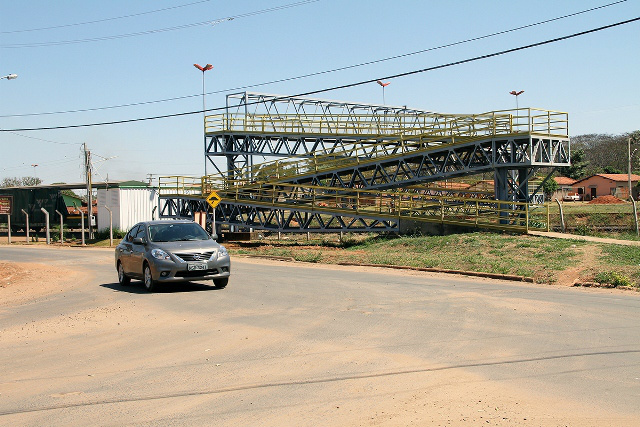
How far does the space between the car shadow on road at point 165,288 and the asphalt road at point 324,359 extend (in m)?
1.28

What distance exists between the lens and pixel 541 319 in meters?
11.7

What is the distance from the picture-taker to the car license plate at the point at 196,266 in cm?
1614

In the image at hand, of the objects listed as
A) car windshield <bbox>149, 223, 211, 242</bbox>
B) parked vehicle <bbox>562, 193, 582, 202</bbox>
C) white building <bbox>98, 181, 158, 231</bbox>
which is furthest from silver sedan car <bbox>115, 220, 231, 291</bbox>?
parked vehicle <bbox>562, 193, 582, 202</bbox>

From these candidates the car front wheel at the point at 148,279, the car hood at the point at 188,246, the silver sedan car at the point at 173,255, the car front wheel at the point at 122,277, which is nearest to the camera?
the silver sedan car at the point at 173,255

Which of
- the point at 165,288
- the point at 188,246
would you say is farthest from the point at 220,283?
the point at 165,288

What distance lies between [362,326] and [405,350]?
2040mm

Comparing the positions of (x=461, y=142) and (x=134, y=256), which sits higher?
(x=461, y=142)

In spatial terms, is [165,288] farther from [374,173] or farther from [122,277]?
[374,173]

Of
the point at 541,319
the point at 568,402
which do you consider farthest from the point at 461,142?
the point at 568,402

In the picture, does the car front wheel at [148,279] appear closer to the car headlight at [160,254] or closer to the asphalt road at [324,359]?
the car headlight at [160,254]

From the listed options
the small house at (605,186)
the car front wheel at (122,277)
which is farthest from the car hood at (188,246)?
the small house at (605,186)

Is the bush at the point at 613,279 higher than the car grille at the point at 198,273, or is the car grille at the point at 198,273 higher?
the car grille at the point at 198,273

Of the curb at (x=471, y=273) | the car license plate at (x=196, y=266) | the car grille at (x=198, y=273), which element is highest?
the car license plate at (x=196, y=266)

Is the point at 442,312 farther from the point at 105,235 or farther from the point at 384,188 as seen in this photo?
the point at 105,235
